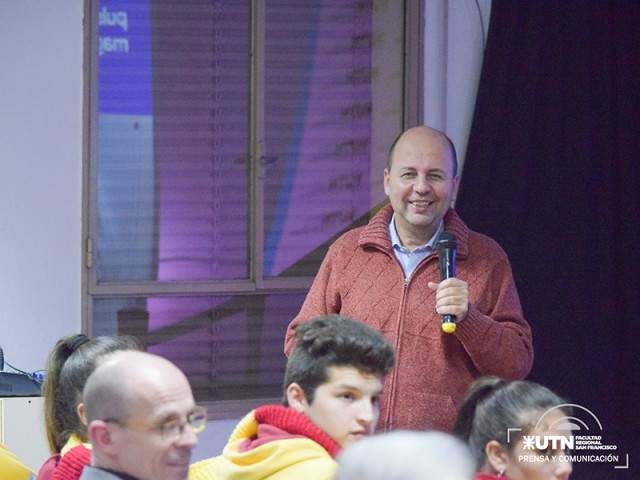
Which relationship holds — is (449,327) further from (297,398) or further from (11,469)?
(11,469)

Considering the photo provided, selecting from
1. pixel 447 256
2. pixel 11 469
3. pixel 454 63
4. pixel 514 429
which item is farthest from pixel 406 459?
pixel 454 63

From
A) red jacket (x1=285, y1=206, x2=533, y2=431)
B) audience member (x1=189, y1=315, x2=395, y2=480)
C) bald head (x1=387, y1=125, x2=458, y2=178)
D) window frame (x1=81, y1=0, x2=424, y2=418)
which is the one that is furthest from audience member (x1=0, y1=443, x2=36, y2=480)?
window frame (x1=81, y1=0, x2=424, y2=418)

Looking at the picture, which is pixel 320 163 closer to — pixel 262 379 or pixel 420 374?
pixel 262 379

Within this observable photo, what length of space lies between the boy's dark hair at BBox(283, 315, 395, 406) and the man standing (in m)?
0.47

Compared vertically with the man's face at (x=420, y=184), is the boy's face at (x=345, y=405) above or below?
below

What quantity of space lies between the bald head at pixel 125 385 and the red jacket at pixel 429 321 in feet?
3.55

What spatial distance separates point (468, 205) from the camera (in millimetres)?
5180

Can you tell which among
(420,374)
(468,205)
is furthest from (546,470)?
(468,205)

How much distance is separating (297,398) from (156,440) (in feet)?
1.74

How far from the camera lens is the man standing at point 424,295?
2936mm

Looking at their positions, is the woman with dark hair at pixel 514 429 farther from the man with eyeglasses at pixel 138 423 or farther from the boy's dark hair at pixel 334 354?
the man with eyeglasses at pixel 138 423

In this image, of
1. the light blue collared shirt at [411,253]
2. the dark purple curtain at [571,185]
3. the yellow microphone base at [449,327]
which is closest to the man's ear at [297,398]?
the yellow microphone base at [449,327]

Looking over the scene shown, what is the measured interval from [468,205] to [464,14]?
91 cm

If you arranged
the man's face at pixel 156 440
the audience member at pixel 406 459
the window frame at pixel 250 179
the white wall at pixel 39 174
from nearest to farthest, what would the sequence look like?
the audience member at pixel 406 459 < the man's face at pixel 156 440 < the white wall at pixel 39 174 < the window frame at pixel 250 179
